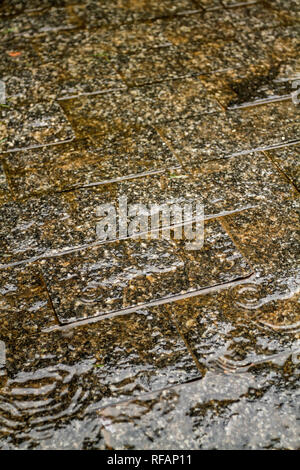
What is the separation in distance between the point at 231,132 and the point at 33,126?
112cm

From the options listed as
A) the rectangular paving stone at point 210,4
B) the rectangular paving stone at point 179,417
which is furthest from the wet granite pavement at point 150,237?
the rectangular paving stone at point 210,4

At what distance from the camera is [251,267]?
103 inches

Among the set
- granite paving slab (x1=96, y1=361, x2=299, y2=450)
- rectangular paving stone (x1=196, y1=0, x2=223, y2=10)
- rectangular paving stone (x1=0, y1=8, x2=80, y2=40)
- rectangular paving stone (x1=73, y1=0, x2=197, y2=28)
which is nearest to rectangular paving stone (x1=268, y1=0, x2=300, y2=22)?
rectangular paving stone (x1=196, y1=0, x2=223, y2=10)

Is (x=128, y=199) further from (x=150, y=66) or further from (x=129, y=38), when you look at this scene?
(x=129, y=38)

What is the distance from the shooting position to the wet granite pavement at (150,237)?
2.15m

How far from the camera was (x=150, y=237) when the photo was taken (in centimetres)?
275

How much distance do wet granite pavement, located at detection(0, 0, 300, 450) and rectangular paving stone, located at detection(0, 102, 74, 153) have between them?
0.01 metres

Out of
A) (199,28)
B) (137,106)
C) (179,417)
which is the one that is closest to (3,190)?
(137,106)

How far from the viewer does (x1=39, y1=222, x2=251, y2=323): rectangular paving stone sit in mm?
2488

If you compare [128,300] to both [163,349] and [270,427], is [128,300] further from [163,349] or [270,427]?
[270,427]

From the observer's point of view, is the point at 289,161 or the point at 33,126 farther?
the point at 33,126

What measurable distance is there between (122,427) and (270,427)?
517 mm

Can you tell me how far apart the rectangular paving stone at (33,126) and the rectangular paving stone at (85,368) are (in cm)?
129

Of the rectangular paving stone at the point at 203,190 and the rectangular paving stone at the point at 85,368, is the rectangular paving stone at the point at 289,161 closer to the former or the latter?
the rectangular paving stone at the point at 203,190
